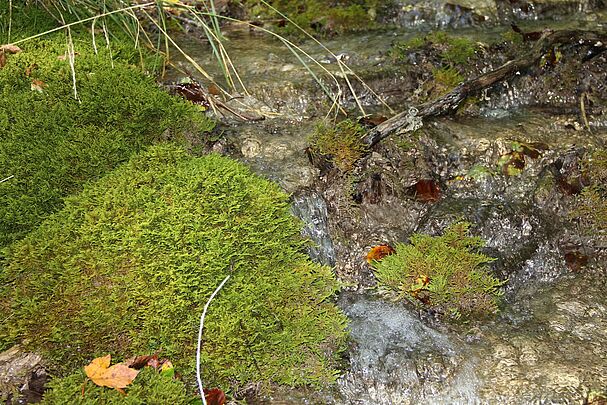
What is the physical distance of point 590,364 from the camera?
328 centimetres

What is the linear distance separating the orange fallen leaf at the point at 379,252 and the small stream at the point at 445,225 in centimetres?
8

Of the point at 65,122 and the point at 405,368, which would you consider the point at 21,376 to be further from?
the point at 405,368

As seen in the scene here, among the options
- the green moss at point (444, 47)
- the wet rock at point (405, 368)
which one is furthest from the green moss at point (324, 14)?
the wet rock at point (405, 368)

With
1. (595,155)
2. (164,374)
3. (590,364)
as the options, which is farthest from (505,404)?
(595,155)

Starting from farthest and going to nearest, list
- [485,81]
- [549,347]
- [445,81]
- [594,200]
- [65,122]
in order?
[445,81]
[485,81]
[594,200]
[65,122]
[549,347]

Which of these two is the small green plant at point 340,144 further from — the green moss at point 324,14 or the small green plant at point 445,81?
the green moss at point 324,14

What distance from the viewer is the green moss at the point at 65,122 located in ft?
10.7

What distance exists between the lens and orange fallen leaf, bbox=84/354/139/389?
8.27 ft

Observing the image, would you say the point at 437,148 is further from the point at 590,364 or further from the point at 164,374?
the point at 164,374

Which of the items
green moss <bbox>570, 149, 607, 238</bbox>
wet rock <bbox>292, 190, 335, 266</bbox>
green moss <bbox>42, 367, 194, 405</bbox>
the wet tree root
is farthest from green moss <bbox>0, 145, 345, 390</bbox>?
green moss <bbox>570, 149, 607, 238</bbox>

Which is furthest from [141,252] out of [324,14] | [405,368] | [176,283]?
[324,14]

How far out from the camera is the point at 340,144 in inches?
165

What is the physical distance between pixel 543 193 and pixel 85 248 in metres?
3.66

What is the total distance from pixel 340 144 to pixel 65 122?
2023 millimetres
